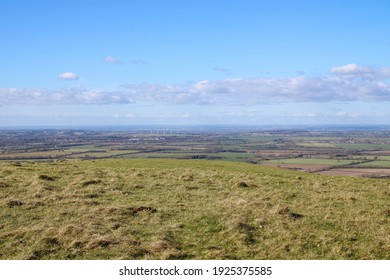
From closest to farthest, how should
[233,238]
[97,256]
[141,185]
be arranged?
[97,256] → [233,238] → [141,185]

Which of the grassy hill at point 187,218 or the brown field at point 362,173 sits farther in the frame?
the brown field at point 362,173

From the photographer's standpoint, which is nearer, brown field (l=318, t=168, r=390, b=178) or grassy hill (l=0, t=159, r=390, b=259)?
grassy hill (l=0, t=159, r=390, b=259)

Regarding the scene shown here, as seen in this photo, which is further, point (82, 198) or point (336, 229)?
point (82, 198)

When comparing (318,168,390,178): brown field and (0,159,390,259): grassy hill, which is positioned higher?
(0,159,390,259): grassy hill

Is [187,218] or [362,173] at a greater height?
[187,218]

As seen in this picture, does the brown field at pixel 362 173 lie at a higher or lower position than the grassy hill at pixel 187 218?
lower

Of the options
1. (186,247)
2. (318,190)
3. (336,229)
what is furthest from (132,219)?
(318,190)

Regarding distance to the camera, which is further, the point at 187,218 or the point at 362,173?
the point at 362,173
